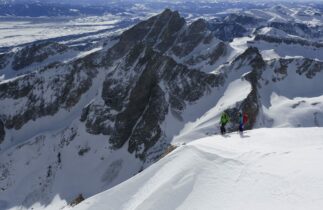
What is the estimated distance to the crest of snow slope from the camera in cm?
2523

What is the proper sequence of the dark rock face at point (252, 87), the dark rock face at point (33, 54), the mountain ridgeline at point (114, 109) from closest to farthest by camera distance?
the mountain ridgeline at point (114, 109)
the dark rock face at point (252, 87)
the dark rock face at point (33, 54)

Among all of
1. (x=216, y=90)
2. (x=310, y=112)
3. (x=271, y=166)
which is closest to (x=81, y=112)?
(x=216, y=90)

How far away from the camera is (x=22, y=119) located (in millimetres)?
122438

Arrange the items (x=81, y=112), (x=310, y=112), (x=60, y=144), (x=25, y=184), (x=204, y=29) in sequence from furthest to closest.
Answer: (x=204, y=29), (x=310, y=112), (x=81, y=112), (x=60, y=144), (x=25, y=184)

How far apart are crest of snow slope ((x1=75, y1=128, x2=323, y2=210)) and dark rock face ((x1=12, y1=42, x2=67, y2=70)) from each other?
15841 cm

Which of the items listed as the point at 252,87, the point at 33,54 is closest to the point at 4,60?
the point at 33,54

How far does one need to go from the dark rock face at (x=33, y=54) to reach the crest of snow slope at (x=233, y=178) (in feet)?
520

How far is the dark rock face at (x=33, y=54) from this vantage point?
184000 mm

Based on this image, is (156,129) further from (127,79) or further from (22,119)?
(22,119)

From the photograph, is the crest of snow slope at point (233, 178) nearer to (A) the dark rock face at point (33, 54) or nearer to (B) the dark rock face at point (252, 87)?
(B) the dark rock face at point (252, 87)

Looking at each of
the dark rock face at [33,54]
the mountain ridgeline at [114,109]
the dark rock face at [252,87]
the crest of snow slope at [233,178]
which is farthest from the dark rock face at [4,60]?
the crest of snow slope at [233,178]

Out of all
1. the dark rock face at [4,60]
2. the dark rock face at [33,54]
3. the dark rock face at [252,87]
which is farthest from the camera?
the dark rock face at [4,60]

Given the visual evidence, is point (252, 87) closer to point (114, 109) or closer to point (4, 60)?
point (114, 109)

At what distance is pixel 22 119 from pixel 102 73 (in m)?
25.4
